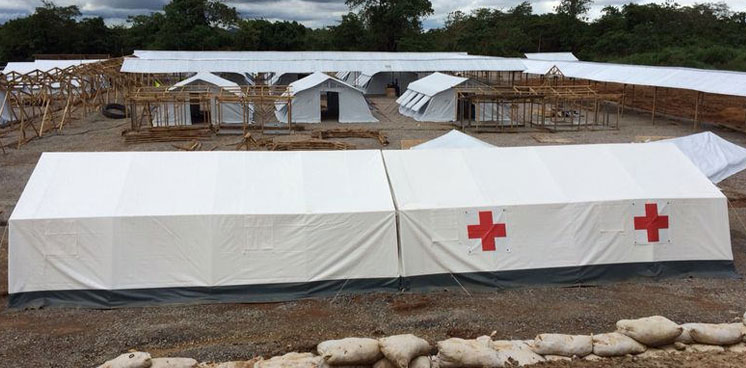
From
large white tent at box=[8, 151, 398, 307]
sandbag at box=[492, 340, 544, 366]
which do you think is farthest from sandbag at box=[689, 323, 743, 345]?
large white tent at box=[8, 151, 398, 307]

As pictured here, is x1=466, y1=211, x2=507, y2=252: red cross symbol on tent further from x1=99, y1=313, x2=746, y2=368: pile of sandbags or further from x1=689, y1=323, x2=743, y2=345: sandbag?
x1=689, y1=323, x2=743, y2=345: sandbag

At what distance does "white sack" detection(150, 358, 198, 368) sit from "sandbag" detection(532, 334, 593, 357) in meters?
4.18

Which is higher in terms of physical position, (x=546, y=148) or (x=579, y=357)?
(x=546, y=148)

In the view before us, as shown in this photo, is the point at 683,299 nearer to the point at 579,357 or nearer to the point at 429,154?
the point at 579,357

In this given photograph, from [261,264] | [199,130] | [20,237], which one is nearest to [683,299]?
[261,264]

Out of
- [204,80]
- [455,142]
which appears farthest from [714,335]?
[204,80]

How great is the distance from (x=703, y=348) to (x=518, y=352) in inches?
98.2

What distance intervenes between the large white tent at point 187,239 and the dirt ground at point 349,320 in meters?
0.33

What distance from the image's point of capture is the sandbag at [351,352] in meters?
7.23

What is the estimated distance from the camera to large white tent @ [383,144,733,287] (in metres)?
10.7

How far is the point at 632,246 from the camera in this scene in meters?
11.1

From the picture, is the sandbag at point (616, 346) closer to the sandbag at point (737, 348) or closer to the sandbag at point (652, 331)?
the sandbag at point (652, 331)

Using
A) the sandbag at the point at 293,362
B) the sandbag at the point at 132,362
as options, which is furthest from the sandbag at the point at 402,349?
the sandbag at the point at 132,362

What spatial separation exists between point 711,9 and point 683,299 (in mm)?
62850
